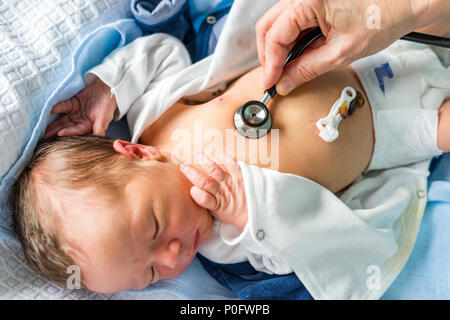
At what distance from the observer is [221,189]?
37.3 inches

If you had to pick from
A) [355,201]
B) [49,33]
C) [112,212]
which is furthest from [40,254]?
[355,201]

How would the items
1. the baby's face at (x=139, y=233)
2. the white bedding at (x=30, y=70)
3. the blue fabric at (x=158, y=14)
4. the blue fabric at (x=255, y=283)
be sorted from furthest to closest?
the blue fabric at (x=158, y=14) < the blue fabric at (x=255, y=283) < the white bedding at (x=30, y=70) < the baby's face at (x=139, y=233)

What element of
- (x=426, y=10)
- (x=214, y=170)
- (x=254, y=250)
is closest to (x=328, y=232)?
(x=254, y=250)

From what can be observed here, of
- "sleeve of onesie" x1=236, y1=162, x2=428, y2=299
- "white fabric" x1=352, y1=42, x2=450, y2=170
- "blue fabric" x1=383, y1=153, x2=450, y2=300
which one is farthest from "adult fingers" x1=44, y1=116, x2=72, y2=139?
"blue fabric" x1=383, y1=153, x2=450, y2=300

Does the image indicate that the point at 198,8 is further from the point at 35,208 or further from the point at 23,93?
the point at 35,208

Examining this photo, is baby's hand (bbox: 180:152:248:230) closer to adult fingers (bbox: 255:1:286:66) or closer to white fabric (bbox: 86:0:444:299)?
white fabric (bbox: 86:0:444:299)

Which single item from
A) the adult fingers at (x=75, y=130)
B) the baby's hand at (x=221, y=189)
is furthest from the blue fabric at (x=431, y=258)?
the adult fingers at (x=75, y=130)

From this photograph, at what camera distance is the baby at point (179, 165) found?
87 centimetres

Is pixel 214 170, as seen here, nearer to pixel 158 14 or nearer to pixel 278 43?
pixel 278 43

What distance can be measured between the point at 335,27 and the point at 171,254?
605mm

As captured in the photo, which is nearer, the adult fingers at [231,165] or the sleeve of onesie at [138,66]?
the adult fingers at [231,165]

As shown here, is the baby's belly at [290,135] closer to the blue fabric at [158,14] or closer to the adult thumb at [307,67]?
the adult thumb at [307,67]

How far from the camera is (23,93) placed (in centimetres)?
98

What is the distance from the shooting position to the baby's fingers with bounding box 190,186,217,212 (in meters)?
0.92
